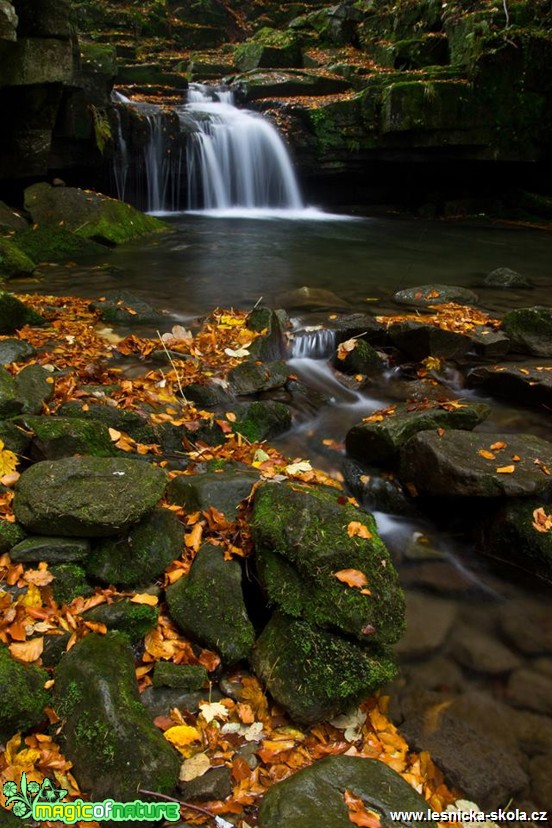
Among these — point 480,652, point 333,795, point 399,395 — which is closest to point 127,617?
point 333,795

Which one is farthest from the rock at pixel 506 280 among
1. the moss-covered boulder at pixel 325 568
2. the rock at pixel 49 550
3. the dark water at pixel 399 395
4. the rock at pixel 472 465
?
the rock at pixel 49 550

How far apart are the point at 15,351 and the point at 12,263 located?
12.4ft

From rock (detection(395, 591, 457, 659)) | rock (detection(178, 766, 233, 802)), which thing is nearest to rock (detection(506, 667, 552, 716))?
rock (detection(395, 591, 457, 659))

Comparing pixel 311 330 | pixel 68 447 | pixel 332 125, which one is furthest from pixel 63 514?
pixel 332 125

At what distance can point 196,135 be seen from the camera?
1534 centimetres

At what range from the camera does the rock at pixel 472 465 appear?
396 cm

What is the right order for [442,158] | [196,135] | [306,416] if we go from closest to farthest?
[306,416] < [196,135] < [442,158]

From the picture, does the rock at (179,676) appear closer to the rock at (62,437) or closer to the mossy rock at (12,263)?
the rock at (62,437)

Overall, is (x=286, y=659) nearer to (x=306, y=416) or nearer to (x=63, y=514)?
(x=63, y=514)

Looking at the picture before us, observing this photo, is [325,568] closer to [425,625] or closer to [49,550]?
[425,625]

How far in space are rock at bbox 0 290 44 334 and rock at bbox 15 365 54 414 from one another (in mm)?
1758

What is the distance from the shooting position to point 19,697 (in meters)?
2.28

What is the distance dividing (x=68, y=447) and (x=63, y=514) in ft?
2.66

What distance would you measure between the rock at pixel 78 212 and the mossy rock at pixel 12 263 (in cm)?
206
